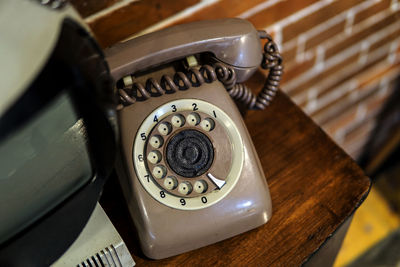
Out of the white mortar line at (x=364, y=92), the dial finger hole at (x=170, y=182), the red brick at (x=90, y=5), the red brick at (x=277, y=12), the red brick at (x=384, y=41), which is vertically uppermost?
the red brick at (x=90, y=5)

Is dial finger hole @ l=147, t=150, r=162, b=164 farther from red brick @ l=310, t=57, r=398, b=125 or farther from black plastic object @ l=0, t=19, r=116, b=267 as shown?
red brick @ l=310, t=57, r=398, b=125

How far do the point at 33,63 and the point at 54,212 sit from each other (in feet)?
0.60

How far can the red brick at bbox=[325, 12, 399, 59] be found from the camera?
120 centimetres

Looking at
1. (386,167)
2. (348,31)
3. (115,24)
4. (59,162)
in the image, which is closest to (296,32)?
(348,31)

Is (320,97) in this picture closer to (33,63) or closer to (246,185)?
(246,185)

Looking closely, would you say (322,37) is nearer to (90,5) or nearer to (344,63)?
(344,63)

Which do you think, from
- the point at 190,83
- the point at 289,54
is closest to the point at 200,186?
the point at 190,83

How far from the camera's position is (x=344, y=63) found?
129cm

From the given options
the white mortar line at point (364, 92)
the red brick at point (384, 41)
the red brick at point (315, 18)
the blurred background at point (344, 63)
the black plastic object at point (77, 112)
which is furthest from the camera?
the white mortar line at point (364, 92)

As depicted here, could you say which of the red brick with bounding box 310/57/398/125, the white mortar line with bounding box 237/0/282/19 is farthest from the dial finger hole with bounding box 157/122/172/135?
the red brick with bounding box 310/57/398/125

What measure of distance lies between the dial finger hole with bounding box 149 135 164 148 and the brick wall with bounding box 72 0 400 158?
265 millimetres

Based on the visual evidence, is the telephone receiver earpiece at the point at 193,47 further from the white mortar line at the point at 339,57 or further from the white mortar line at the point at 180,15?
the white mortar line at the point at 339,57

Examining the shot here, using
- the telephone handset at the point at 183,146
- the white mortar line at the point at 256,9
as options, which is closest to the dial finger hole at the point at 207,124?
the telephone handset at the point at 183,146

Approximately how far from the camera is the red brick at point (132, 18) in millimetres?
768
